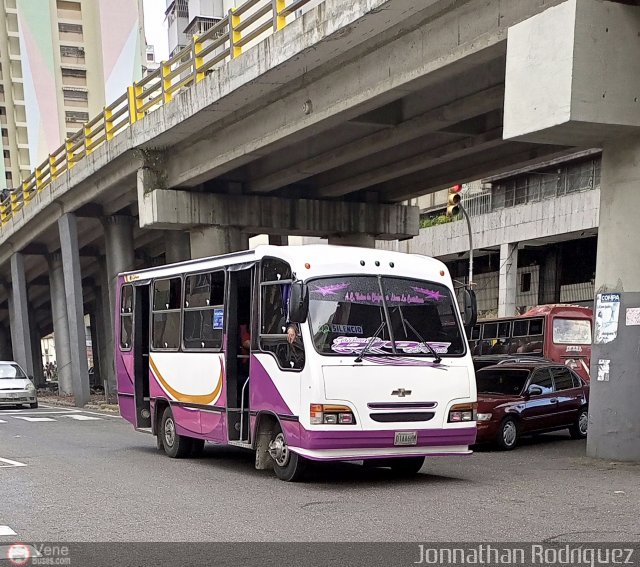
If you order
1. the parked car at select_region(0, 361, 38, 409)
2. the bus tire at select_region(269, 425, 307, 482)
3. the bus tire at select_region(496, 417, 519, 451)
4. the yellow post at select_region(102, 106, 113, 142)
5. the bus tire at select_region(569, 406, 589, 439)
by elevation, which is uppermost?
the yellow post at select_region(102, 106, 113, 142)

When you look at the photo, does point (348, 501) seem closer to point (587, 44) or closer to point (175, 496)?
point (175, 496)

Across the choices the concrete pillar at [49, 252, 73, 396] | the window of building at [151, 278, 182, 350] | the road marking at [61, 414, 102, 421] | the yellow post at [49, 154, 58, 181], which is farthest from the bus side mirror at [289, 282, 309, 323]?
the concrete pillar at [49, 252, 73, 396]

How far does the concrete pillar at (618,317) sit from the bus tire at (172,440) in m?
6.14

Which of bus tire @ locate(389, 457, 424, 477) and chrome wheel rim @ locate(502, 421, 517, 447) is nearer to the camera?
bus tire @ locate(389, 457, 424, 477)

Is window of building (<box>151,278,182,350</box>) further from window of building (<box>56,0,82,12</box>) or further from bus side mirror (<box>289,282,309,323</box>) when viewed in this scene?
window of building (<box>56,0,82,12</box>)

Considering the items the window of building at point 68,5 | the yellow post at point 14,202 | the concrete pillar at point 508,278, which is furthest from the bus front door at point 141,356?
the window of building at point 68,5

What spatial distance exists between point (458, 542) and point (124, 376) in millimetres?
9158

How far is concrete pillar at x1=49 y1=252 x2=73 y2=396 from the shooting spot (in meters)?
37.2

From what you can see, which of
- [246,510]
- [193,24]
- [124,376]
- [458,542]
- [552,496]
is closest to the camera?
[458,542]

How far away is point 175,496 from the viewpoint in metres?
9.41

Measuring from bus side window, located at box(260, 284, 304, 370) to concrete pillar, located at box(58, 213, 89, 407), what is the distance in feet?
68.6

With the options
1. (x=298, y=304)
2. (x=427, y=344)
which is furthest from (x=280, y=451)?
(x=427, y=344)

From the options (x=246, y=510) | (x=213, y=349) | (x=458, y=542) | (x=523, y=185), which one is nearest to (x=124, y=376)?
(x=213, y=349)

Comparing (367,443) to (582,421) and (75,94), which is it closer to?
(582,421)
